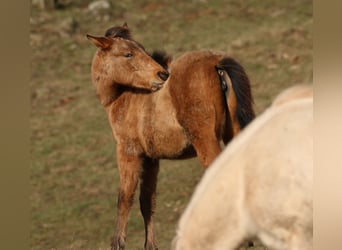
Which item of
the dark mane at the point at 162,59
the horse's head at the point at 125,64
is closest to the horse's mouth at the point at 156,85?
the horse's head at the point at 125,64

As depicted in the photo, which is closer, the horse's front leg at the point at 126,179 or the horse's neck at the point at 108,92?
the horse's front leg at the point at 126,179

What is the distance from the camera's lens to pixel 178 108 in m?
6.88

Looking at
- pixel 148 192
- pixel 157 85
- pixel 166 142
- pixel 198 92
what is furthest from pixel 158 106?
pixel 148 192

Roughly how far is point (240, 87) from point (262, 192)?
2860mm

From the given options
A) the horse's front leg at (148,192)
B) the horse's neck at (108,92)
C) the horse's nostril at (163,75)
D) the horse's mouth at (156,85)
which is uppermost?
the horse's nostril at (163,75)

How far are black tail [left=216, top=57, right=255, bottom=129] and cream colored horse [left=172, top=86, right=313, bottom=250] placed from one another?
8.66ft

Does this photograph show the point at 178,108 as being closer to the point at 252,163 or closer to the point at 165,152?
the point at 165,152

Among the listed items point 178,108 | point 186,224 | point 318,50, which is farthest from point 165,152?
point 318,50

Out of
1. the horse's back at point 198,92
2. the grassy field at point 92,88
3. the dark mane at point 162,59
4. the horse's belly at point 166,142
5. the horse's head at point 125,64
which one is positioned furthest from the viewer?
the grassy field at point 92,88

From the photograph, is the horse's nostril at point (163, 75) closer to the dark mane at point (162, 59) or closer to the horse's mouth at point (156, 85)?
the horse's mouth at point (156, 85)

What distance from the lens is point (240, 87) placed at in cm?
685

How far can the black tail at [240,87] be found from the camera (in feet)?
22.3

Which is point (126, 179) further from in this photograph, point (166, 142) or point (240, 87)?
point (240, 87)

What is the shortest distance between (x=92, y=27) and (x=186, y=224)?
12192 mm
